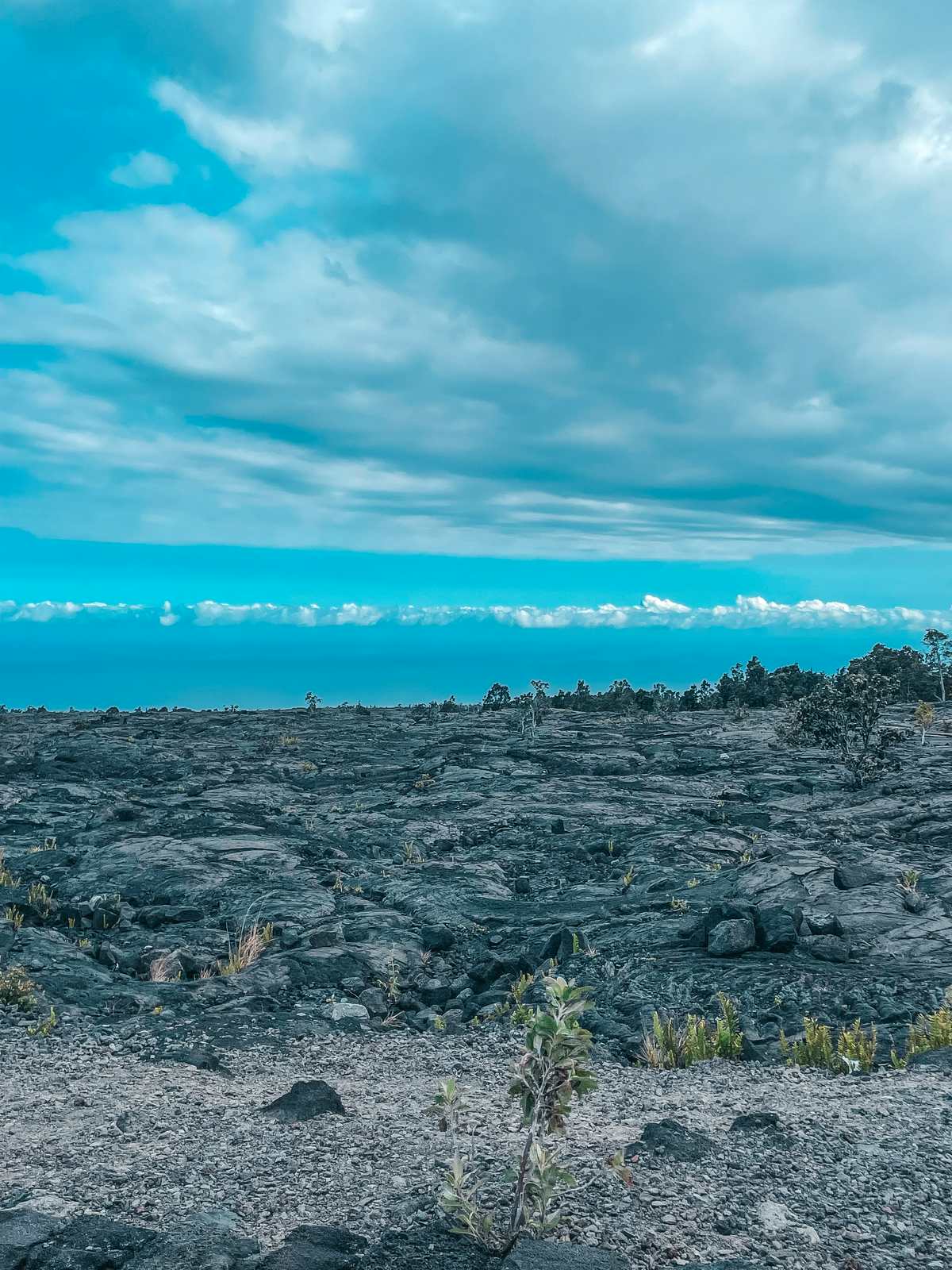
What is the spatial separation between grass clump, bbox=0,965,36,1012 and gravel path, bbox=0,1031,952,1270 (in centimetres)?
158

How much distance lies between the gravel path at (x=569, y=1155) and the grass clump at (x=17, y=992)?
158 centimetres

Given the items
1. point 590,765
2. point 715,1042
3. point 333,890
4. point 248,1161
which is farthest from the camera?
point 590,765

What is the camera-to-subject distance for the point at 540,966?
13789 millimetres

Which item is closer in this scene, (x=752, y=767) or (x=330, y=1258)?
(x=330, y=1258)

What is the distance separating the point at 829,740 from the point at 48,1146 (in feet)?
97.9

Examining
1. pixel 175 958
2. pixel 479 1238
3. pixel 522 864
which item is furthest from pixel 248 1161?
pixel 522 864

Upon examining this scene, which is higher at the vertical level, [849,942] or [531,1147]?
[531,1147]

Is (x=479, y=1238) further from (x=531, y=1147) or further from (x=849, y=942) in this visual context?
(x=849, y=942)

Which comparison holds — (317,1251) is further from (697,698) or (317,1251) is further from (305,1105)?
(697,698)

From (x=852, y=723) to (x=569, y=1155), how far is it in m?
28.0

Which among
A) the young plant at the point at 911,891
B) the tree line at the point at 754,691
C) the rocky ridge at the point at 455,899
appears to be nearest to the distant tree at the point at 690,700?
the tree line at the point at 754,691

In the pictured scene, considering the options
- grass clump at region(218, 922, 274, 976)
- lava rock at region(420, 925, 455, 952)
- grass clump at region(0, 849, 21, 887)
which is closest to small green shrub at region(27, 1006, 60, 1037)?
grass clump at region(218, 922, 274, 976)

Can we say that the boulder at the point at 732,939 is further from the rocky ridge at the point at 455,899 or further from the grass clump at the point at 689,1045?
the grass clump at the point at 689,1045

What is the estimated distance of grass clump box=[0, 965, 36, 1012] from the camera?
1141 centimetres
